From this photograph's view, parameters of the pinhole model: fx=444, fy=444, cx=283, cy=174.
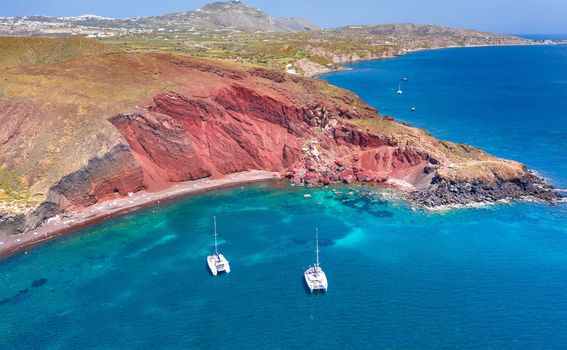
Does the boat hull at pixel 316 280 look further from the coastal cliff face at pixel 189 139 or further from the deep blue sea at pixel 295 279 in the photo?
the coastal cliff face at pixel 189 139

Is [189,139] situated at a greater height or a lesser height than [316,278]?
greater

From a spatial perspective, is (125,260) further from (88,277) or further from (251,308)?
(251,308)

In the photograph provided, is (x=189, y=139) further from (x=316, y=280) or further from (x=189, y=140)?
(x=316, y=280)

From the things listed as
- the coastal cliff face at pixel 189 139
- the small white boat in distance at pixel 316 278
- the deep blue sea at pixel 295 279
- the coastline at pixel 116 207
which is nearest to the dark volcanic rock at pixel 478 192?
the coastal cliff face at pixel 189 139

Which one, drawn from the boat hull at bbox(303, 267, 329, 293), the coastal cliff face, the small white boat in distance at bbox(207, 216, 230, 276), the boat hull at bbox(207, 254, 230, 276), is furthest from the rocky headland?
the boat hull at bbox(303, 267, 329, 293)

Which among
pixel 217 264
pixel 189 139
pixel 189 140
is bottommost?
pixel 217 264

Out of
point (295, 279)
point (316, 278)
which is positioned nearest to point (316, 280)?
point (316, 278)
